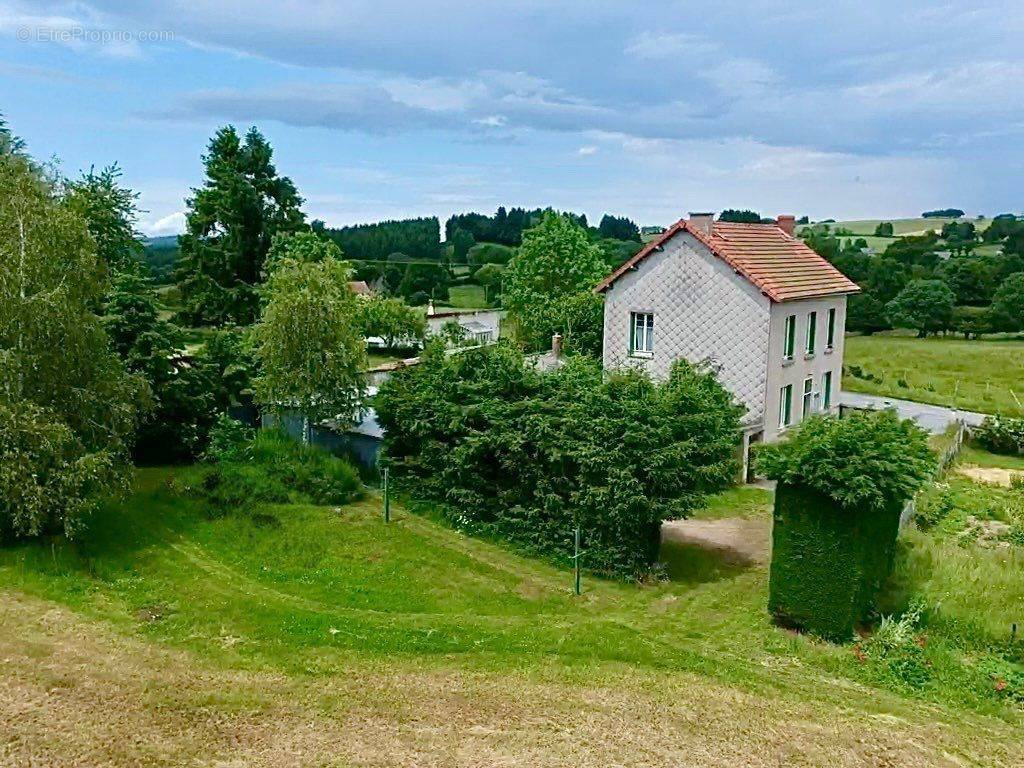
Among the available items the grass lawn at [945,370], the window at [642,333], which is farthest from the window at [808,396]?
the grass lawn at [945,370]

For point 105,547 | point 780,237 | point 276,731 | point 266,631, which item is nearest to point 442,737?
point 276,731

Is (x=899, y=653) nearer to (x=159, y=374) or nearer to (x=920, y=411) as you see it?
(x=159, y=374)

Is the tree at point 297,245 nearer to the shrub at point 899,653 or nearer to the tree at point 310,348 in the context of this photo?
the tree at point 310,348

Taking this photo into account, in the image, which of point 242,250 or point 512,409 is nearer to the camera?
point 512,409

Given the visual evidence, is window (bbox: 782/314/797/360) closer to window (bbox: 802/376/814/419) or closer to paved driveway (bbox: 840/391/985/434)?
window (bbox: 802/376/814/419)

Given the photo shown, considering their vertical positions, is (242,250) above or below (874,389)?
above

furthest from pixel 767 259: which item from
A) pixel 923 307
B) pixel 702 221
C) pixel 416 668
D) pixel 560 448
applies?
pixel 923 307

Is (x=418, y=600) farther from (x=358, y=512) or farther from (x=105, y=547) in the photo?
(x=105, y=547)
